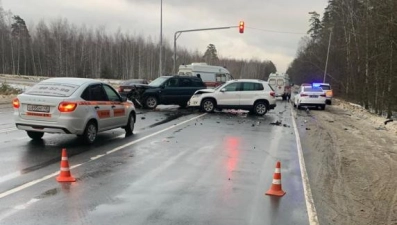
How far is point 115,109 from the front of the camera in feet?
40.4

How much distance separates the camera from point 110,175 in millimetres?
7707

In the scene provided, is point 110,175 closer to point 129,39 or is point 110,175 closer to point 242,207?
point 242,207

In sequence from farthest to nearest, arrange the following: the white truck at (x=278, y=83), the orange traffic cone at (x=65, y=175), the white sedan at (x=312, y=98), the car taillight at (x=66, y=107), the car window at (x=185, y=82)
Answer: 1. the white truck at (x=278, y=83)
2. the white sedan at (x=312, y=98)
3. the car window at (x=185, y=82)
4. the car taillight at (x=66, y=107)
5. the orange traffic cone at (x=65, y=175)

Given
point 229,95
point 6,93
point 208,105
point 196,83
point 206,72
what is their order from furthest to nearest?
point 206,72 → point 6,93 → point 196,83 → point 208,105 → point 229,95

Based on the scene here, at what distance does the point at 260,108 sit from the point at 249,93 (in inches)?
38.8

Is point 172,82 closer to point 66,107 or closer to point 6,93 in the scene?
point 6,93

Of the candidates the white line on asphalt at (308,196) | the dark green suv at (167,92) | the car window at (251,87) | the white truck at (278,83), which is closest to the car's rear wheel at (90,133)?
the white line on asphalt at (308,196)

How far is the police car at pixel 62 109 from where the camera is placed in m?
10.2

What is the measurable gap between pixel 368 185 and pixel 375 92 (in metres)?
20.4

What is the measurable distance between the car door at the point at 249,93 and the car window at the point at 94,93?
11788 millimetres

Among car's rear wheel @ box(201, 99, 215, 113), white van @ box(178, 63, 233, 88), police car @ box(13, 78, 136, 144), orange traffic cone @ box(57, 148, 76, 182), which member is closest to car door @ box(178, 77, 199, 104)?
car's rear wheel @ box(201, 99, 215, 113)

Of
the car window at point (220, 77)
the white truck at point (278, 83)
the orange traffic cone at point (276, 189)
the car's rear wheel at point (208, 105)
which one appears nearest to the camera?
the orange traffic cone at point (276, 189)

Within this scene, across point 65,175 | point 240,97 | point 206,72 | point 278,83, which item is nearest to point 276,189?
point 65,175

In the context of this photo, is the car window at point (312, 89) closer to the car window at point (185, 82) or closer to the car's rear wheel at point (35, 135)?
the car window at point (185, 82)
